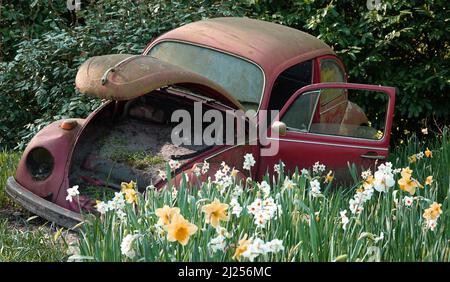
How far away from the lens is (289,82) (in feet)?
21.3

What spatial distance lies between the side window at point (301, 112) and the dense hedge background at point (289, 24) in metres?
2.59

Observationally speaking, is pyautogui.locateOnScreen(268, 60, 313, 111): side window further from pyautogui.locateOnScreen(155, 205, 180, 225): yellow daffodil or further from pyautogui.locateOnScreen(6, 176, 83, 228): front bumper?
pyautogui.locateOnScreen(155, 205, 180, 225): yellow daffodil

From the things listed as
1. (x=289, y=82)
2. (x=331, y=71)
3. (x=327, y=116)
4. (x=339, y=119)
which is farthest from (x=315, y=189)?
(x=331, y=71)

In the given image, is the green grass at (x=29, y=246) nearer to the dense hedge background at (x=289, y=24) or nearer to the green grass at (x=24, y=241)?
the green grass at (x=24, y=241)

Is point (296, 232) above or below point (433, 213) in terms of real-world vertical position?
below

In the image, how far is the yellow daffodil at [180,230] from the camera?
3.44 meters

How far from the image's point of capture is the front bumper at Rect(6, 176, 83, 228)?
5.27 metres

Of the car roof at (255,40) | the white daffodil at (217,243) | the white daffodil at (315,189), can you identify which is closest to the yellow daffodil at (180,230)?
the white daffodil at (217,243)

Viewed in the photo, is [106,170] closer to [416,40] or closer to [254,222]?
[254,222]

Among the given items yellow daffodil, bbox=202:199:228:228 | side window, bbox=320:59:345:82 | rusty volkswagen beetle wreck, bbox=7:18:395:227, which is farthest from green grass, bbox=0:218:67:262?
side window, bbox=320:59:345:82

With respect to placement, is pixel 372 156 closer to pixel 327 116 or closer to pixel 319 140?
pixel 319 140

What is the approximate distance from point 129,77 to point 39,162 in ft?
3.41

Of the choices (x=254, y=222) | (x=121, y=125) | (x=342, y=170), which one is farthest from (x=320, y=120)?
(x=254, y=222)
